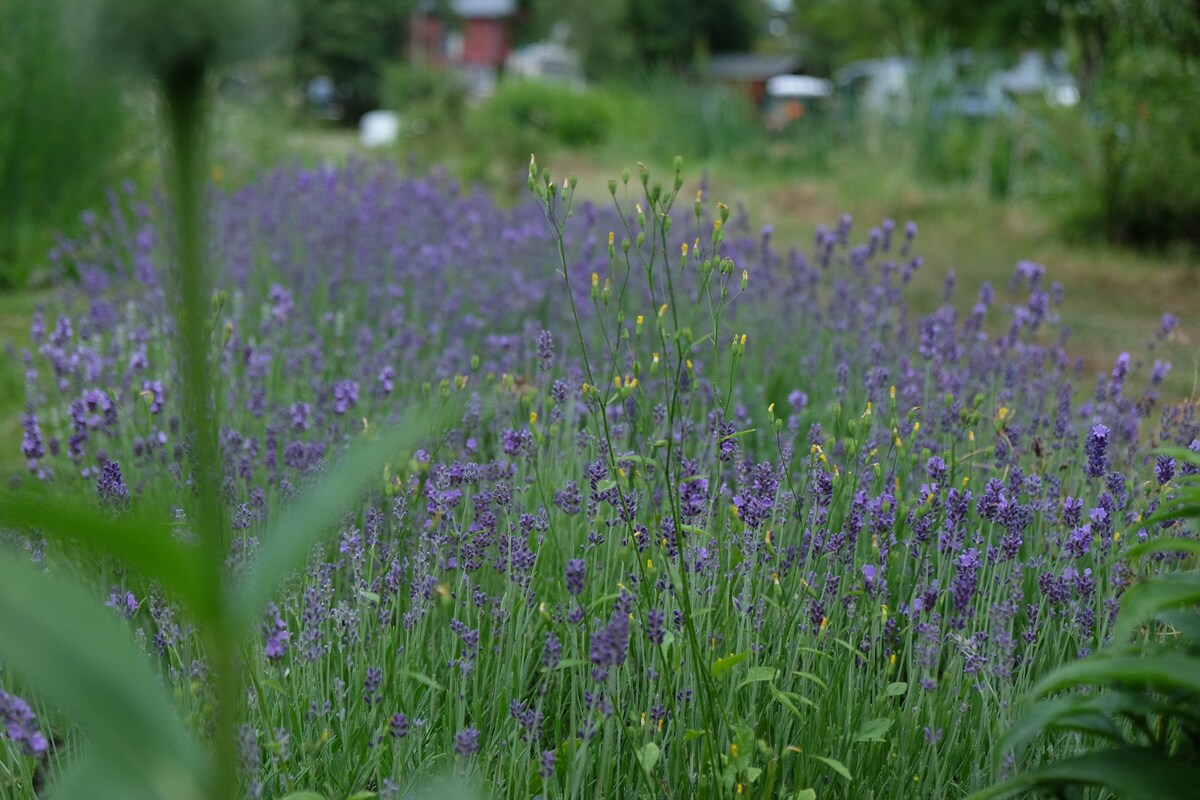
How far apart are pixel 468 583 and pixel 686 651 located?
0.47 m

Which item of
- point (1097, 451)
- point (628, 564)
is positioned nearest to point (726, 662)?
point (628, 564)

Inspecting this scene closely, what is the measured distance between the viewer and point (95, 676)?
83 cm

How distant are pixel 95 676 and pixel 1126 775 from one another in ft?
3.90

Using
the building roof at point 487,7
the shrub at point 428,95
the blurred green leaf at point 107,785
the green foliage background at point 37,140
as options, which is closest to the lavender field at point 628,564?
the blurred green leaf at point 107,785

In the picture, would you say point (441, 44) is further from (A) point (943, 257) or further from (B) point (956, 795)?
(B) point (956, 795)

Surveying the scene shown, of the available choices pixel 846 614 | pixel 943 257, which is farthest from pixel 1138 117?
pixel 846 614

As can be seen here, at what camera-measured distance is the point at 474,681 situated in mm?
2223

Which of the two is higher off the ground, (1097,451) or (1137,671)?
(1137,671)

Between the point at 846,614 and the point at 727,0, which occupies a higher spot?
the point at 727,0

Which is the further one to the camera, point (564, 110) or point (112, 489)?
point (564, 110)

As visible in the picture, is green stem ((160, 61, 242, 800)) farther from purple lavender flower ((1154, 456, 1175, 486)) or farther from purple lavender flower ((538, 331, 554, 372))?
purple lavender flower ((1154, 456, 1175, 486))

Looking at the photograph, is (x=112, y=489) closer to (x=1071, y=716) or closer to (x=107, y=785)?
(x=107, y=785)

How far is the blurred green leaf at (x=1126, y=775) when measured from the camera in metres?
1.36

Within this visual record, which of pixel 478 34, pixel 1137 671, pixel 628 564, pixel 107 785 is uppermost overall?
pixel 478 34
